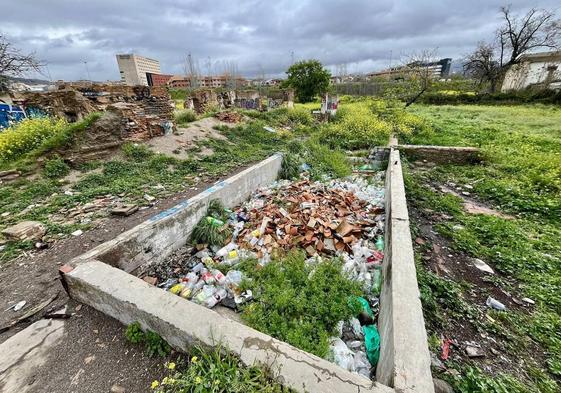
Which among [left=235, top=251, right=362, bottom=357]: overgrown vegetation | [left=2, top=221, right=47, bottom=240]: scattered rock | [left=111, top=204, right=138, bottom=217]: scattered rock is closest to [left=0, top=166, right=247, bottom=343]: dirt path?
[left=111, top=204, right=138, bottom=217]: scattered rock

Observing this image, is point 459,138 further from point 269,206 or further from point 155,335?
point 155,335

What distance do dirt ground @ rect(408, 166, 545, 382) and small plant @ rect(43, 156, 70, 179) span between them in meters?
6.33

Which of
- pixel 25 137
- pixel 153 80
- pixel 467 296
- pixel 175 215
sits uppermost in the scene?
pixel 153 80

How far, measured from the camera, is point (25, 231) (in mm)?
2977

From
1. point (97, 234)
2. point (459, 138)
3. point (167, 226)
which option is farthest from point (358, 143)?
point (97, 234)

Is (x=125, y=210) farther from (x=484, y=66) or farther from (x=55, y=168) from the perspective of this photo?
(x=484, y=66)

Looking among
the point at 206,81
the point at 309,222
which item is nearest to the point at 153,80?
the point at 206,81

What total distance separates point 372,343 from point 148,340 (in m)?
1.63

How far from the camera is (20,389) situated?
1.53 m

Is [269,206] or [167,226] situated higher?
[167,226]

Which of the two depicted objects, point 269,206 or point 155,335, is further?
point 269,206

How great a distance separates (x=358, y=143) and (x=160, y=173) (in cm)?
589

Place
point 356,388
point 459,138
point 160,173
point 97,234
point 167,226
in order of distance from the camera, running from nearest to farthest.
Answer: point 356,388 → point 167,226 → point 97,234 → point 160,173 → point 459,138

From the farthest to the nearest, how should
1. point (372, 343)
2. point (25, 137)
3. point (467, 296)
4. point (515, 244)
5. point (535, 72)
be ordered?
point (535, 72), point (25, 137), point (515, 244), point (467, 296), point (372, 343)
